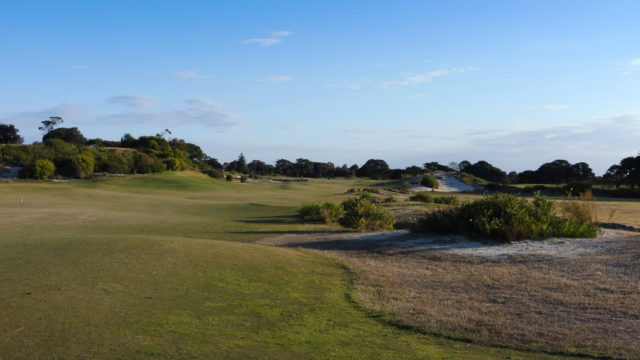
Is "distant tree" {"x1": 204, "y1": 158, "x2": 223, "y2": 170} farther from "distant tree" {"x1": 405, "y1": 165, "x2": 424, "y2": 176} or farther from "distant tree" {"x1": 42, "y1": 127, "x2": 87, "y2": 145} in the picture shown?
"distant tree" {"x1": 405, "y1": 165, "x2": 424, "y2": 176}

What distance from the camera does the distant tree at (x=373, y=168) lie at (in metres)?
108

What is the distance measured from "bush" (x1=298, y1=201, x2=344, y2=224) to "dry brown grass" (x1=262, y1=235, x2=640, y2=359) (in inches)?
404

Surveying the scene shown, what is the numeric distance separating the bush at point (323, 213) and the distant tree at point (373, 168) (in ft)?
265

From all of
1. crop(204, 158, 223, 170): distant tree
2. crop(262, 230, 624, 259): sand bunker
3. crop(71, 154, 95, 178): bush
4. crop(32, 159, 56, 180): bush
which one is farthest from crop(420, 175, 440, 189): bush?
crop(204, 158, 223, 170): distant tree

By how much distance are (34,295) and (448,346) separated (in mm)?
5696

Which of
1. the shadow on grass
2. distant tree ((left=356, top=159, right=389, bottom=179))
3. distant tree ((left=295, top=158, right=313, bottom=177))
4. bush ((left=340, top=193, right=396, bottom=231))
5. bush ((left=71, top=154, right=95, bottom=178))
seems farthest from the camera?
distant tree ((left=295, top=158, right=313, bottom=177))

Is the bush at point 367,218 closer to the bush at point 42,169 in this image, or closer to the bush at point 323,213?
the bush at point 323,213

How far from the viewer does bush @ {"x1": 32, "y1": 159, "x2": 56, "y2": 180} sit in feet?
162

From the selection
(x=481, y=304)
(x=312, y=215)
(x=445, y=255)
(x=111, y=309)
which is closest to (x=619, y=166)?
(x=312, y=215)

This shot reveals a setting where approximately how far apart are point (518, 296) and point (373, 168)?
105526 millimetres

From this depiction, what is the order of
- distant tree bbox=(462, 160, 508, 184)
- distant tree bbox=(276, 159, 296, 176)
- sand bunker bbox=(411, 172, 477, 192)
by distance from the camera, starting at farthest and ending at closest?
1. distant tree bbox=(276, 159, 296, 176)
2. distant tree bbox=(462, 160, 508, 184)
3. sand bunker bbox=(411, 172, 477, 192)

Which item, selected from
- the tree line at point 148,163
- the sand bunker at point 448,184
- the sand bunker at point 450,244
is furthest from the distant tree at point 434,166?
the sand bunker at point 450,244

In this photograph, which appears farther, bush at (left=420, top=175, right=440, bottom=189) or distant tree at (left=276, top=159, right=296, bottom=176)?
distant tree at (left=276, top=159, right=296, bottom=176)

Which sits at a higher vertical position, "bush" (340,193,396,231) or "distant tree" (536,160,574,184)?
"distant tree" (536,160,574,184)
